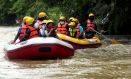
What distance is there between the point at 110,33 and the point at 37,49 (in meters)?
11.3

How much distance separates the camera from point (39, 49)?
11195 millimetres

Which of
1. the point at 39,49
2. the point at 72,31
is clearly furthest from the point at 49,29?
the point at 72,31

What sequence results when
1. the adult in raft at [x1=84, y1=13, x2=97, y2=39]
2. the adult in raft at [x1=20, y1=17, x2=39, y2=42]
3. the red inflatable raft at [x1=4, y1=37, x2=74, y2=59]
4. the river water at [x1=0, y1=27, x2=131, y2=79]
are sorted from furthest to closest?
the adult in raft at [x1=84, y1=13, x2=97, y2=39] → the adult in raft at [x1=20, y1=17, x2=39, y2=42] → the red inflatable raft at [x1=4, y1=37, x2=74, y2=59] → the river water at [x1=0, y1=27, x2=131, y2=79]

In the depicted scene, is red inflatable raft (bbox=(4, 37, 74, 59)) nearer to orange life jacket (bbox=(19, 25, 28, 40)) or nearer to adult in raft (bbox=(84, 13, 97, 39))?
orange life jacket (bbox=(19, 25, 28, 40))

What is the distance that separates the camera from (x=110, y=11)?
2048 centimetres

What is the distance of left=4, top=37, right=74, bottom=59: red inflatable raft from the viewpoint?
439 inches

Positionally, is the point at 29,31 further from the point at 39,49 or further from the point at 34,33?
the point at 39,49

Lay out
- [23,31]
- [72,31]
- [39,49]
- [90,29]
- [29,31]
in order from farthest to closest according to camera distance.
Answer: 1. [90,29]
2. [72,31]
3. [23,31]
4. [29,31]
5. [39,49]

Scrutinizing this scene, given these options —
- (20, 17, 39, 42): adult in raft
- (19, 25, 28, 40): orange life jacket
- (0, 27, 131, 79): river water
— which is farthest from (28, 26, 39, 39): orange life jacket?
(0, 27, 131, 79): river water

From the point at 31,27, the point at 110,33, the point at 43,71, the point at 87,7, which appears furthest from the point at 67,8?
the point at 43,71

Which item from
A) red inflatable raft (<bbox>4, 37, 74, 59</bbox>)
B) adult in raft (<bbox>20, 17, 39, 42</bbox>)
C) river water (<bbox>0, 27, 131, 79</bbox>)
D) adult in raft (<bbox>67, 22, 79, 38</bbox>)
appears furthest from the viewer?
adult in raft (<bbox>67, 22, 79, 38</bbox>)

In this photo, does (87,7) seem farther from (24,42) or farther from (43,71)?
(43,71)

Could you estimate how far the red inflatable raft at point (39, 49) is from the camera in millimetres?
11156

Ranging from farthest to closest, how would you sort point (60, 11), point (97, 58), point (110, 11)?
point (60, 11)
point (110, 11)
point (97, 58)
